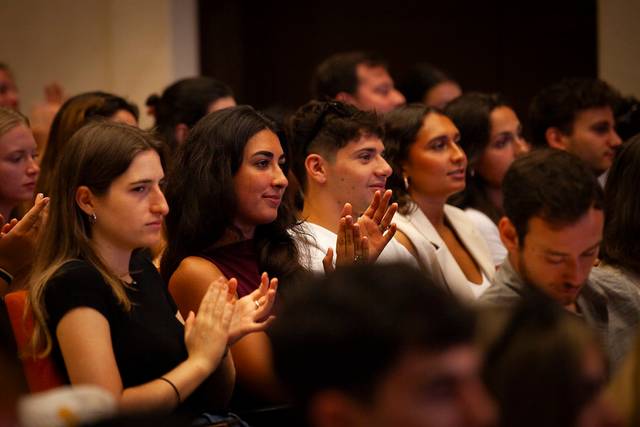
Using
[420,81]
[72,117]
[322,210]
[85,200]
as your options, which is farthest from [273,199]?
[420,81]

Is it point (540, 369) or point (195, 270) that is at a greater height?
point (540, 369)

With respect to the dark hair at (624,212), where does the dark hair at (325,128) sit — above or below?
above

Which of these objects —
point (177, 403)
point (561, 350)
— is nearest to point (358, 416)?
point (561, 350)

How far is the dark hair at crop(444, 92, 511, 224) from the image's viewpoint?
459 centimetres

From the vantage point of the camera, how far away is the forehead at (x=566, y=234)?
260cm

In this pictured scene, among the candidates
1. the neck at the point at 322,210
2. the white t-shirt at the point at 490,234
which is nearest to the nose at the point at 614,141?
the white t-shirt at the point at 490,234

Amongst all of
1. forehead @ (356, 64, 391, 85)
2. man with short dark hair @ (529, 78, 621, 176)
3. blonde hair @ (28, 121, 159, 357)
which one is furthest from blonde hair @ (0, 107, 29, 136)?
man with short dark hair @ (529, 78, 621, 176)

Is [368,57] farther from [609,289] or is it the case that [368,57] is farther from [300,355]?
[300,355]

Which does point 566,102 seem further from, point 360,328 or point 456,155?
point 360,328

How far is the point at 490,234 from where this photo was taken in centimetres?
436

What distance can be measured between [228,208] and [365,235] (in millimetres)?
395

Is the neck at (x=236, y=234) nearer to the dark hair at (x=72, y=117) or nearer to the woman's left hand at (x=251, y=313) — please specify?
the woman's left hand at (x=251, y=313)

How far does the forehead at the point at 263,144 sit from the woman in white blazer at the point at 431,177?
2.58 ft

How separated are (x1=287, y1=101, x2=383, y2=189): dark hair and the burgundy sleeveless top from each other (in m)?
0.56
